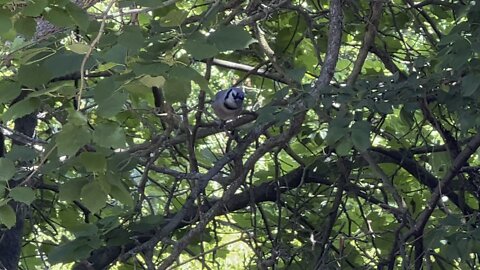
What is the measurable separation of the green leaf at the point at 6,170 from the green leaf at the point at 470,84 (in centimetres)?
107

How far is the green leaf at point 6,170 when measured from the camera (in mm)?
1901

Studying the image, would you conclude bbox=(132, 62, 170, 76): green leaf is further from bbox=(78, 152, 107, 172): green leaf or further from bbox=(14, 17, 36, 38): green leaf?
bbox=(14, 17, 36, 38): green leaf

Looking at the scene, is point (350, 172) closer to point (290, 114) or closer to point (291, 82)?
point (291, 82)

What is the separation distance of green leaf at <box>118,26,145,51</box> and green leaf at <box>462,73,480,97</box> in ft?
2.73

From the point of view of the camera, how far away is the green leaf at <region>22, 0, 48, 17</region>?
1.93 metres

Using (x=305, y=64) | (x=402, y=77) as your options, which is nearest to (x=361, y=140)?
(x=402, y=77)

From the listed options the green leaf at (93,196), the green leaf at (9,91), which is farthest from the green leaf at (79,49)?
the green leaf at (93,196)

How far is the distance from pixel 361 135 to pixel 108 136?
2.13ft

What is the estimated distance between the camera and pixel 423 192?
348 cm

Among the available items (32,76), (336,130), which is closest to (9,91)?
(32,76)

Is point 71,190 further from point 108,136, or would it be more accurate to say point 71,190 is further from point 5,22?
point 5,22

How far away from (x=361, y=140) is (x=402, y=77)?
784mm

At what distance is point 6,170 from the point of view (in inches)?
75.4

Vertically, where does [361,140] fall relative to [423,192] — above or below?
below
